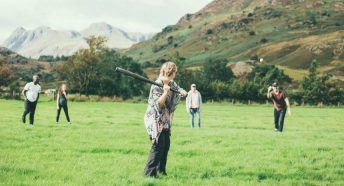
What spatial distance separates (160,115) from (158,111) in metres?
0.12

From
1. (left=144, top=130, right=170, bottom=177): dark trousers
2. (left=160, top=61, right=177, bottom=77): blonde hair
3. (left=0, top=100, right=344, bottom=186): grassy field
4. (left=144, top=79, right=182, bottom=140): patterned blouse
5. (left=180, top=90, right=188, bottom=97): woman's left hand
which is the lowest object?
(left=0, top=100, right=344, bottom=186): grassy field

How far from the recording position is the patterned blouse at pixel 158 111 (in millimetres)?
10430

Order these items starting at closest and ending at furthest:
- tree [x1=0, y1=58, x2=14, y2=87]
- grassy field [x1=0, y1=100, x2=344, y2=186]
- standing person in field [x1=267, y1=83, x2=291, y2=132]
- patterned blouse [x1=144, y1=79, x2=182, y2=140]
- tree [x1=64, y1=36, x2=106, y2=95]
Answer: grassy field [x1=0, y1=100, x2=344, y2=186]
patterned blouse [x1=144, y1=79, x2=182, y2=140]
standing person in field [x1=267, y1=83, x2=291, y2=132]
tree [x1=0, y1=58, x2=14, y2=87]
tree [x1=64, y1=36, x2=106, y2=95]

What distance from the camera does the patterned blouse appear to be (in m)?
10.4

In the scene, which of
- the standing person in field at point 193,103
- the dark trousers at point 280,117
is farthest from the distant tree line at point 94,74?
the dark trousers at point 280,117

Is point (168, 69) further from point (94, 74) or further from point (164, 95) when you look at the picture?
point (94, 74)

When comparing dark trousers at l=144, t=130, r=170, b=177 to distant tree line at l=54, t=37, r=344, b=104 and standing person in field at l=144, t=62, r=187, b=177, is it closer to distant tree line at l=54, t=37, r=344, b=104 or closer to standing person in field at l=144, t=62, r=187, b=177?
standing person in field at l=144, t=62, r=187, b=177

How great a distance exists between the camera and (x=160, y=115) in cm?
1053

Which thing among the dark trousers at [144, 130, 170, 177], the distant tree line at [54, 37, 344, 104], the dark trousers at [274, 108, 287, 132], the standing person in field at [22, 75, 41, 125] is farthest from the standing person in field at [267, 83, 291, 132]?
the distant tree line at [54, 37, 344, 104]

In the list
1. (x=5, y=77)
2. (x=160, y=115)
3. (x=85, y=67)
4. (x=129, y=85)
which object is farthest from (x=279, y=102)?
(x=129, y=85)

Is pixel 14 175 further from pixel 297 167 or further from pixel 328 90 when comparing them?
pixel 328 90

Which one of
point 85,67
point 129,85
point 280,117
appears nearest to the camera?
point 280,117

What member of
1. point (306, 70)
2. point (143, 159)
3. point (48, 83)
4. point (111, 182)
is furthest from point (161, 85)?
point (306, 70)

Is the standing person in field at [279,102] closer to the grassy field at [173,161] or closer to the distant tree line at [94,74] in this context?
the grassy field at [173,161]
